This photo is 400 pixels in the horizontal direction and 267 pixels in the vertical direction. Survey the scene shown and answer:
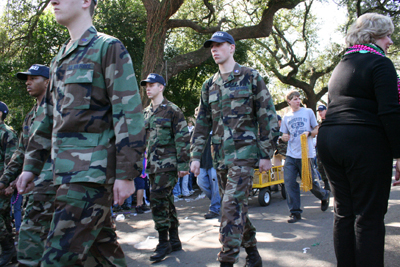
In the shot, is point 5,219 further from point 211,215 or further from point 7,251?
point 211,215

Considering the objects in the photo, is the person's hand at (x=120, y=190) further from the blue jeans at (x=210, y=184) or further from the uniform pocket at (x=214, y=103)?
the blue jeans at (x=210, y=184)

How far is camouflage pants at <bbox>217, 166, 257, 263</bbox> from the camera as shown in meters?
3.19

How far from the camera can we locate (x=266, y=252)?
4180mm

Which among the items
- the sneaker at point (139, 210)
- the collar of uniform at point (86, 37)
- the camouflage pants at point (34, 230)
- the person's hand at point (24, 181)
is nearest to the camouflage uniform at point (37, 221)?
the camouflage pants at point (34, 230)

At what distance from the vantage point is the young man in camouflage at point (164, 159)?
4.45 meters

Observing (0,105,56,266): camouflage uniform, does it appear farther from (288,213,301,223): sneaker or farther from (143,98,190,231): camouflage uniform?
(288,213,301,223): sneaker

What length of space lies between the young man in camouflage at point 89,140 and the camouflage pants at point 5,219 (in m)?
2.66

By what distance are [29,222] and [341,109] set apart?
2.98 m

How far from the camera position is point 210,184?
717 cm

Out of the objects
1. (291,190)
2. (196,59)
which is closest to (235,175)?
(291,190)

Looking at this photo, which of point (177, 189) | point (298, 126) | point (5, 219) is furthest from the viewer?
point (177, 189)

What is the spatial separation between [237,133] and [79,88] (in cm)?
186

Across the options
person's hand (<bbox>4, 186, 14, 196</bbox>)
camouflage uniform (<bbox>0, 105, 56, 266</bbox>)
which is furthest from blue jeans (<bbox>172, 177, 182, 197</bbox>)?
camouflage uniform (<bbox>0, 105, 56, 266</bbox>)

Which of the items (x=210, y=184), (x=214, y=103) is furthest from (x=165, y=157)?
(x=210, y=184)
